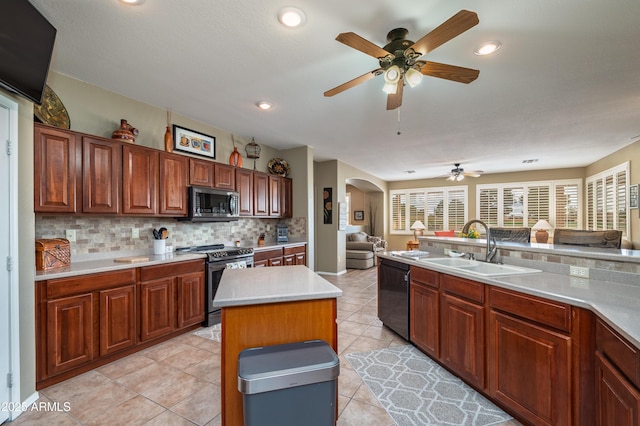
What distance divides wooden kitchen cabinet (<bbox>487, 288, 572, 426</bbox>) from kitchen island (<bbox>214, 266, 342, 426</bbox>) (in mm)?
1117

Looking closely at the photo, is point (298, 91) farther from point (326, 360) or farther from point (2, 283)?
point (2, 283)

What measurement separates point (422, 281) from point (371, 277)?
3621 mm

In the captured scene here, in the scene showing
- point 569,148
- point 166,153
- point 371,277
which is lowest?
point 371,277

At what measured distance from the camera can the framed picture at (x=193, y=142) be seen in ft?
11.6

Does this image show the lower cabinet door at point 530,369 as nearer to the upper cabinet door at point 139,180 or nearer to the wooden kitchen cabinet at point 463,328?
the wooden kitchen cabinet at point 463,328

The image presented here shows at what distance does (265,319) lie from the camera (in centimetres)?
147

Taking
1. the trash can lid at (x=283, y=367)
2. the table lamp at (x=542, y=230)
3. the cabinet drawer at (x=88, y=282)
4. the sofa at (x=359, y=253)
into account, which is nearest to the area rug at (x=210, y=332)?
the cabinet drawer at (x=88, y=282)

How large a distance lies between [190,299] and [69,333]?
3.51 feet

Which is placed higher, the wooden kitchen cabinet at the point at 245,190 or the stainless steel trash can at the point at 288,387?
the wooden kitchen cabinet at the point at 245,190

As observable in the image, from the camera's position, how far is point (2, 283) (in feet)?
5.69

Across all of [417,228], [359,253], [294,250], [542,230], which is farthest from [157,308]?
[542,230]

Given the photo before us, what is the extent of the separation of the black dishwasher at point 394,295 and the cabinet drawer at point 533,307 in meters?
1.00

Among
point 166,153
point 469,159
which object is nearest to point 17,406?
point 166,153

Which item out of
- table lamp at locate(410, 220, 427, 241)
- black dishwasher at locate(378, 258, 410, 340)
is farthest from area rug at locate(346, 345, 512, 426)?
table lamp at locate(410, 220, 427, 241)
